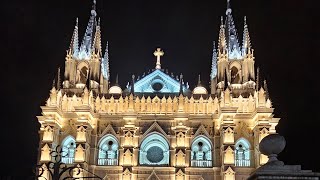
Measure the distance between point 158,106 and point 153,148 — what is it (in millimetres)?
3333

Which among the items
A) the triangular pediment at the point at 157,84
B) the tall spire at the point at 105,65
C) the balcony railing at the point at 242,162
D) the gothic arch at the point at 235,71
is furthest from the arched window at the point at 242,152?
the tall spire at the point at 105,65

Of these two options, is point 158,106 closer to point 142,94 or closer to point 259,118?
point 142,94

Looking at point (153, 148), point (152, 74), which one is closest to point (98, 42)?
point (152, 74)

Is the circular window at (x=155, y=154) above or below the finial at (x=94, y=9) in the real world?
below

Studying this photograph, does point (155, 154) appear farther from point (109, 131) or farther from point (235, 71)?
point (235, 71)

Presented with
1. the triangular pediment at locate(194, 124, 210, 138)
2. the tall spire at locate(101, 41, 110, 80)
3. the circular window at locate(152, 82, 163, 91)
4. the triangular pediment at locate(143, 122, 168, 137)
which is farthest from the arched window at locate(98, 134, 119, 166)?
the tall spire at locate(101, 41, 110, 80)

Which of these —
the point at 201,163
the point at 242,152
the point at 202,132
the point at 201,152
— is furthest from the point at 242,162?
the point at 202,132

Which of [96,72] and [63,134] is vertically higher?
[96,72]

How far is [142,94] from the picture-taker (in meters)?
37.9

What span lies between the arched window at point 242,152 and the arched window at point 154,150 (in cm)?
533

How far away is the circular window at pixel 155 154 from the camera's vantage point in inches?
1419

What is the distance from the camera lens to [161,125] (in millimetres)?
36469

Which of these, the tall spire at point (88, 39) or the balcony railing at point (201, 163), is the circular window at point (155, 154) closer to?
the balcony railing at point (201, 163)

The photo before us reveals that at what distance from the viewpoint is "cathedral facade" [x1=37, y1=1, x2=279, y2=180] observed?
3447 cm
